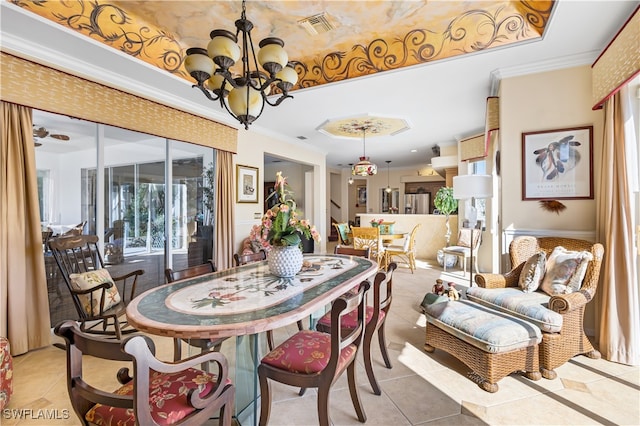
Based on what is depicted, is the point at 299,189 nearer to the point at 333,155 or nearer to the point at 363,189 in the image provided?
the point at 333,155

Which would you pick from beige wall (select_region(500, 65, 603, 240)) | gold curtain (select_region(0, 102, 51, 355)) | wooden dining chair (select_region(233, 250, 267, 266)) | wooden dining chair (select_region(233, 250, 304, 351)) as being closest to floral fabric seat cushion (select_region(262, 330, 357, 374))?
wooden dining chair (select_region(233, 250, 304, 351))

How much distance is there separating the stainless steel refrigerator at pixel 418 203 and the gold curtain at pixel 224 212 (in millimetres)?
8190

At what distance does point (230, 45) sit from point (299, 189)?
7629mm

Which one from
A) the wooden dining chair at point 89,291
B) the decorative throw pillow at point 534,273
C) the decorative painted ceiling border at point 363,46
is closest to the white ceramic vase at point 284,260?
the wooden dining chair at point 89,291

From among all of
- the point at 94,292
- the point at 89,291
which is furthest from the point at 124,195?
the point at 89,291

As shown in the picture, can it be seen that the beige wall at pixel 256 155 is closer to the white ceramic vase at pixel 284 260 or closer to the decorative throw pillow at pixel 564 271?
the white ceramic vase at pixel 284 260

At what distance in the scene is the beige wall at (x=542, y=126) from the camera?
9.24 feet

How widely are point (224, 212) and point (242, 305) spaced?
331cm

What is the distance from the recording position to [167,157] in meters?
4.05

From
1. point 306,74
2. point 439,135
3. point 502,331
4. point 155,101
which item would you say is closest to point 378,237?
point 439,135

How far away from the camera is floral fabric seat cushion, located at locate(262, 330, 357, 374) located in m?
1.48

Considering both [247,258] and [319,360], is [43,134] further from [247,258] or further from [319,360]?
[319,360]

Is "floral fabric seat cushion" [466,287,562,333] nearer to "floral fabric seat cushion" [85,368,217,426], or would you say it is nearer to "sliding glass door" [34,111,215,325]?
"floral fabric seat cushion" [85,368,217,426]

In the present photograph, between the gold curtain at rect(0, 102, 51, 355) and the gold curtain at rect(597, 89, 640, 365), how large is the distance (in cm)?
478
